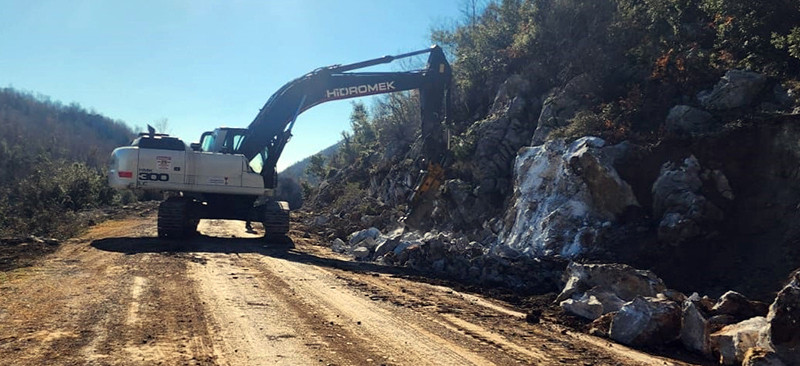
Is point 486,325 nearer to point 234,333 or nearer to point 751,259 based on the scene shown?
point 234,333

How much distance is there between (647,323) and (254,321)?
15.9ft

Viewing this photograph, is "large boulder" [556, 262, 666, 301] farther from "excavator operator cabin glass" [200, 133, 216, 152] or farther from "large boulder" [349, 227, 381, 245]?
"excavator operator cabin glass" [200, 133, 216, 152]

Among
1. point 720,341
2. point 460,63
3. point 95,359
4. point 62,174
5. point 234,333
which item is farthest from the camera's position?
point 62,174

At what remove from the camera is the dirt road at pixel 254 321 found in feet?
17.9

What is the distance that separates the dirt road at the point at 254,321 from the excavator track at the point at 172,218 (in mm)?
3953

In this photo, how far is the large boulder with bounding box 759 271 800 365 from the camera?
16.2 ft

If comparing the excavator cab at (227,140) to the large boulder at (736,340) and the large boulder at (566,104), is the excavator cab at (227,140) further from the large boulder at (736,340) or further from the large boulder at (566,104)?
the large boulder at (736,340)

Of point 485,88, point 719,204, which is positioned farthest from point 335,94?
point 719,204

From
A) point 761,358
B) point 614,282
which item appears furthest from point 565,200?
point 761,358

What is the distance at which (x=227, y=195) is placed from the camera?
17188mm

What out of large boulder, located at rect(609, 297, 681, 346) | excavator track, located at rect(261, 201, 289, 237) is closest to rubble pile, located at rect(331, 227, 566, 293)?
excavator track, located at rect(261, 201, 289, 237)

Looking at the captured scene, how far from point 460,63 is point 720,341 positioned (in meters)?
20.0

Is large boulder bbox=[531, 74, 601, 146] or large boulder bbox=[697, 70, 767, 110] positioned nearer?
large boulder bbox=[697, 70, 767, 110]

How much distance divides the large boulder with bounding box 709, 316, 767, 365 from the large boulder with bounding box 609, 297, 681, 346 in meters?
0.51
